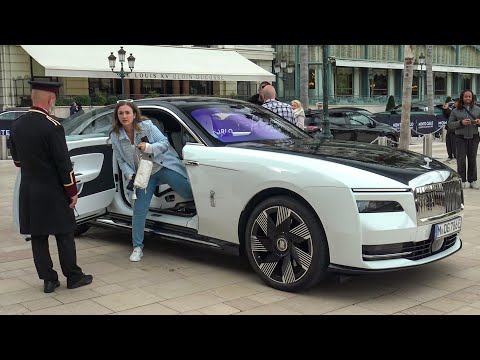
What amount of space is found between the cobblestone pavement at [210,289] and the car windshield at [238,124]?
1295mm

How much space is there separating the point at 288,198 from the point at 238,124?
137cm

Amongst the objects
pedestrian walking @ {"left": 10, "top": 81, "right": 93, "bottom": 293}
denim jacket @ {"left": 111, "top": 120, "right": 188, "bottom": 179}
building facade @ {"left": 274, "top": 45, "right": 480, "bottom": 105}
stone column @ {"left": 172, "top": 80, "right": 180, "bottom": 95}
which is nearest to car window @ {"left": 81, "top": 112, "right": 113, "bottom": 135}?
denim jacket @ {"left": 111, "top": 120, "right": 188, "bottom": 179}

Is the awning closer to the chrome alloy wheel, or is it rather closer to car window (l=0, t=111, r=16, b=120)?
car window (l=0, t=111, r=16, b=120)

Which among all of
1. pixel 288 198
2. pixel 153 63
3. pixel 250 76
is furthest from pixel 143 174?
pixel 250 76

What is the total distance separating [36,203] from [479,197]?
7331 millimetres

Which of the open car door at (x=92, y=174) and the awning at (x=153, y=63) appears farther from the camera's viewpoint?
the awning at (x=153, y=63)

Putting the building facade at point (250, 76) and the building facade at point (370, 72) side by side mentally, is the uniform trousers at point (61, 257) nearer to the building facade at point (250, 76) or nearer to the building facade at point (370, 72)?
the building facade at point (250, 76)

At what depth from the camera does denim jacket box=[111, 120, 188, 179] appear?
5648 millimetres

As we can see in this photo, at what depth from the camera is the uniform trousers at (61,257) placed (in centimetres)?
489

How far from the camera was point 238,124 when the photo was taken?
5766 mm

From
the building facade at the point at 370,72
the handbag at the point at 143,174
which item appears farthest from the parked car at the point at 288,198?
the building facade at the point at 370,72
